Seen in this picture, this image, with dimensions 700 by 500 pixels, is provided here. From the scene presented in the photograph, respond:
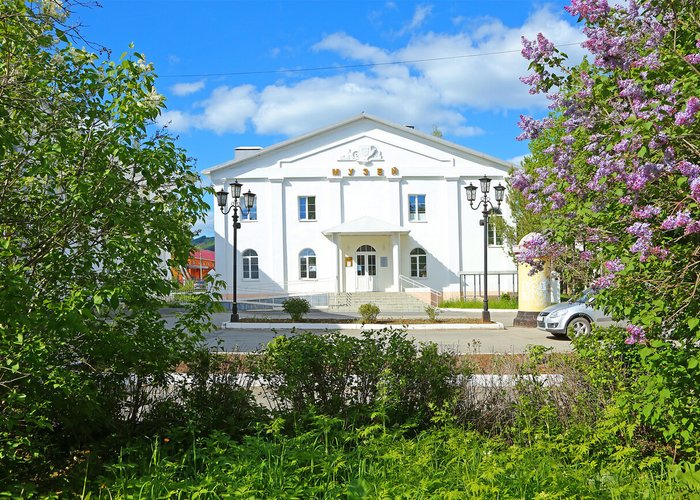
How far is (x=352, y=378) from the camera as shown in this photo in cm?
549

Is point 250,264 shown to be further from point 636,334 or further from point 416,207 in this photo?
point 636,334

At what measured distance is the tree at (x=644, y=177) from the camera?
3568 millimetres

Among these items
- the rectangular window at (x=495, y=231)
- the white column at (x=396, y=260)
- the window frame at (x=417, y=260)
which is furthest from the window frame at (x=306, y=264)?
the rectangular window at (x=495, y=231)

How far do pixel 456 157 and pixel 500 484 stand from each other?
3542 cm

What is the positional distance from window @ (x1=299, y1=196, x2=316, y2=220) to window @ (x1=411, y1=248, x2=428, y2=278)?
21.9 ft

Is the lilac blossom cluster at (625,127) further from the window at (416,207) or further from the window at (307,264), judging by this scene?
the window at (416,207)

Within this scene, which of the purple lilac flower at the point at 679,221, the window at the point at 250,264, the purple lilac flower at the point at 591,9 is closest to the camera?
the purple lilac flower at the point at 679,221

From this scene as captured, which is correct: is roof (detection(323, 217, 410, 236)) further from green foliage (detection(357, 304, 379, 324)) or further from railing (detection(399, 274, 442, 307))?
green foliage (detection(357, 304, 379, 324))

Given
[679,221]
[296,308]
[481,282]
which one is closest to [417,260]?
[481,282]

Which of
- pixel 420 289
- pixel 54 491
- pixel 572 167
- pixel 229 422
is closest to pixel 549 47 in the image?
pixel 572 167

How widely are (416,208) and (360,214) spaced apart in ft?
11.7

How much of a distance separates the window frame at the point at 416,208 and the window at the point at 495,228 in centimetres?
413

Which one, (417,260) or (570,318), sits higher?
(417,260)

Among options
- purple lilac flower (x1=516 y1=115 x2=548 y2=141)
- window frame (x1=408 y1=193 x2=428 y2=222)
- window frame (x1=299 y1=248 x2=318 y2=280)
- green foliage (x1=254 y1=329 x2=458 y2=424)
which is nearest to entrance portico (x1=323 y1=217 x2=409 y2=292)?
window frame (x1=299 y1=248 x2=318 y2=280)
